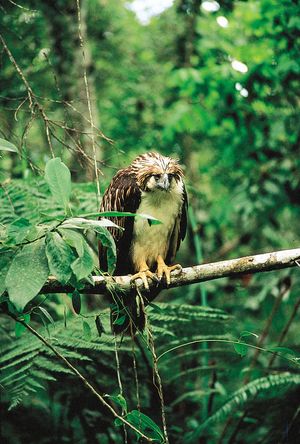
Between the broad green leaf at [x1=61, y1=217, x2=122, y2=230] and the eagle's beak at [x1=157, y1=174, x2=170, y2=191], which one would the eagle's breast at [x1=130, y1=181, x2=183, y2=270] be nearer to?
the eagle's beak at [x1=157, y1=174, x2=170, y2=191]

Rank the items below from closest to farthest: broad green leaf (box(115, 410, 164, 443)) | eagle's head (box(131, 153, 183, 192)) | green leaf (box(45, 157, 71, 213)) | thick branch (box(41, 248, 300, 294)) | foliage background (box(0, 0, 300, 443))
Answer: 1. green leaf (box(45, 157, 71, 213))
2. broad green leaf (box(115, 410, 164, 443))
3. thick branch (box(41, 248, 300, 294))
4. eagle's head (box(131, 153, 183, 192))
5. foliage background (box(0, 0, 300, 443))

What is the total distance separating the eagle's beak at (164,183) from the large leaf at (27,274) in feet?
6.11

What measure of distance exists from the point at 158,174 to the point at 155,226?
397 millimetres

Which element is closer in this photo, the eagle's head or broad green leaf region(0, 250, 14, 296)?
broad green leaf region(0, 250, 14, 296)

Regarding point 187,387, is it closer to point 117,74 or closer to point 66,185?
point 66,185

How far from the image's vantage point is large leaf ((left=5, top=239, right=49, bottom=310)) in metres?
1.74

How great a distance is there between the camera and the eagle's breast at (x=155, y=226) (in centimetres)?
379

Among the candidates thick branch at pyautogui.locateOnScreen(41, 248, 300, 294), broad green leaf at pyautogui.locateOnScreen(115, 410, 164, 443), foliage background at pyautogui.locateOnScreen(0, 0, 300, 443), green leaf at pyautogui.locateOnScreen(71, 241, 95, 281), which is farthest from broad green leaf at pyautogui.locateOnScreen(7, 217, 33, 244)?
foliage background at pyautogui.locateOnScreen(0, 0, 300, 443)

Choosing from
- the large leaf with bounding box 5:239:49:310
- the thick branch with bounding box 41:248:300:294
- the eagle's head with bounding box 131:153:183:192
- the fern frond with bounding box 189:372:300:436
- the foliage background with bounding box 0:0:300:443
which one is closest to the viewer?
the large leaf with bounding box 5:239:49:310

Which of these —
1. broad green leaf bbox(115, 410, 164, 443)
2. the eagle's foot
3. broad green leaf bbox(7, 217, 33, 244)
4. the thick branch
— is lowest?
broad green leaf bbox(115, 410, 164, 443)

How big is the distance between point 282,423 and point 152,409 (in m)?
0.94

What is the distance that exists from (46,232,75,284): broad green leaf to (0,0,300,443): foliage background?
1.08 meters

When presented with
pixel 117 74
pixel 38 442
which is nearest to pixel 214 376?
pixel 38 442

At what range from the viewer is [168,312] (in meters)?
3.94
